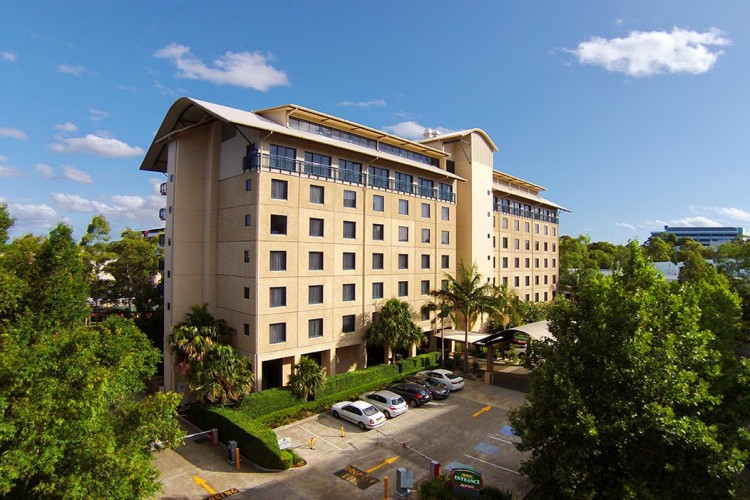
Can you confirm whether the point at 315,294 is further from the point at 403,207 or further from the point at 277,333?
the point at 403,207

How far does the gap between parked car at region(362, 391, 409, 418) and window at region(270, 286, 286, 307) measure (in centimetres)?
882

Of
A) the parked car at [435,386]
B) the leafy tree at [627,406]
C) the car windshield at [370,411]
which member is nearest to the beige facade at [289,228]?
the parked car at [435,386]

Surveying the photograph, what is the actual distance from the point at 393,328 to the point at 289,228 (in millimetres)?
11181

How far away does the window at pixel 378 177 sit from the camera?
1375 inches

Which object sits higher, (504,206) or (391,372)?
(504,206)

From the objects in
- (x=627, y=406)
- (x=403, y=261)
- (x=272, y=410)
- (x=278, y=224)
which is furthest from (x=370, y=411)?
(x=627, y=406)

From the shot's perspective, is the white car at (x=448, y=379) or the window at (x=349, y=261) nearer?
the white car at (x=448, y=379)

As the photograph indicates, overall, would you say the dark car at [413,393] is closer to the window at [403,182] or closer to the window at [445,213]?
the window at [403,182]

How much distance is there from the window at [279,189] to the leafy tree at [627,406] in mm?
19851

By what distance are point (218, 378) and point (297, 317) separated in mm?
6703

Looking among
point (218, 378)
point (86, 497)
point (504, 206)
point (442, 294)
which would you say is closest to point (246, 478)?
point (218, 378)

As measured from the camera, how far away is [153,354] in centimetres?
1772

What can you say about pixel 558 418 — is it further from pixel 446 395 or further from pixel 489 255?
pixel 489 255

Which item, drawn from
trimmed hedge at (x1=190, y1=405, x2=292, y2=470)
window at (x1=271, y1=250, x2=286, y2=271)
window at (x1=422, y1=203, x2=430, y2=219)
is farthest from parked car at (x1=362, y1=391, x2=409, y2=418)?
window at (x1=422, y1=203, x2=430, y2=219)
